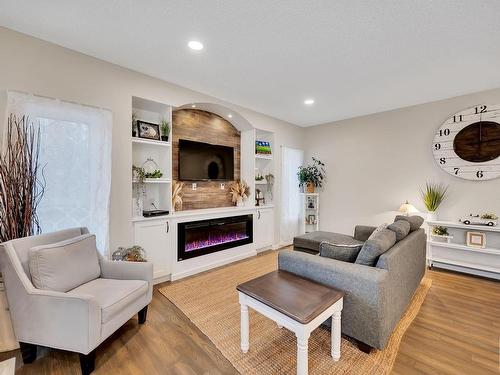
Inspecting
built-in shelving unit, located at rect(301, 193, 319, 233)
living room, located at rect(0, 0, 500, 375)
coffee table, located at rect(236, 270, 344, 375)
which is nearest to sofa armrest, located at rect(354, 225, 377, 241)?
living room, located at rect(0, 0, 500, 375)

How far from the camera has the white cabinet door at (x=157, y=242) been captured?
2.91 metres

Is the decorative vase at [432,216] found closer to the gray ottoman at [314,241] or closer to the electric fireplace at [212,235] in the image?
the gray ottoman at [314,241]

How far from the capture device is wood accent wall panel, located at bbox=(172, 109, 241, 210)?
12.1 feet

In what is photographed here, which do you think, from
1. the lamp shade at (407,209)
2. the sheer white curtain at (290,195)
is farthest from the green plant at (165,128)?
the lamp shade at (407,209)

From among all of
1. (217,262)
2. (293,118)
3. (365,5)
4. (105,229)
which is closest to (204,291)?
(217,262)

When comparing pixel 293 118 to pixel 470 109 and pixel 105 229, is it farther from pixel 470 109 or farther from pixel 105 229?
pixel 105 229

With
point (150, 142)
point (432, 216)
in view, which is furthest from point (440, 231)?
point (150, 142)

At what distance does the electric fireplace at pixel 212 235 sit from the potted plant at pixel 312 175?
65.6 inches

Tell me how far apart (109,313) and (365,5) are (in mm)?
3025

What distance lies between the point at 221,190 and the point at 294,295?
2.93m

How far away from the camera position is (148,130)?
311cm

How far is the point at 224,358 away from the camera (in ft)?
5.84

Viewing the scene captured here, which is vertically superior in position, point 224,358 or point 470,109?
point 470,109

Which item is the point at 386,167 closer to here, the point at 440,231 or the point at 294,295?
the point at 440,231
